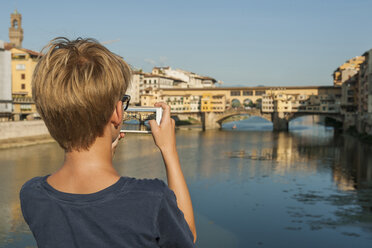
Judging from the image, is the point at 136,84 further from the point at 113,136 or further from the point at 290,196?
the point at 113,136

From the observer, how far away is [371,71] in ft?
102

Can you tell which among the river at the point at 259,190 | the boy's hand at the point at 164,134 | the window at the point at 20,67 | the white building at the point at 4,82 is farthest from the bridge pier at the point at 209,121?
the boy's hand at the point at 164,134

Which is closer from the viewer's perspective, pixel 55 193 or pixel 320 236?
pixel 55 193

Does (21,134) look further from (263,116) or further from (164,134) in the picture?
(164,134)

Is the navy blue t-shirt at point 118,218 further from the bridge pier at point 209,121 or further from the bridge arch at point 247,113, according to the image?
the bridge arch at point 247,113

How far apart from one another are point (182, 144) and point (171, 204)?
30.2 meters

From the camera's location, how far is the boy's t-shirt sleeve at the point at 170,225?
95 centimetres

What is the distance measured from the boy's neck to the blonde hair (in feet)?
0.07

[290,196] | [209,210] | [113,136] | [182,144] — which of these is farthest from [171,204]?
[182,144]

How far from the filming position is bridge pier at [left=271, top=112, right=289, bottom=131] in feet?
153

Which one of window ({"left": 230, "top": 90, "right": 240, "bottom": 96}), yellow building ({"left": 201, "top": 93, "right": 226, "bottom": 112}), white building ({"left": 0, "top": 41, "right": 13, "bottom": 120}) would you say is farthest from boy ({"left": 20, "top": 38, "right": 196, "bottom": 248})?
window ({"left": 230, "top": 90, "right": 240, "bottom": 96})

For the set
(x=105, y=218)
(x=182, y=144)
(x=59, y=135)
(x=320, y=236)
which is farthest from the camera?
(x=182, y=144)

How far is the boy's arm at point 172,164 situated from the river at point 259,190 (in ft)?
29.7

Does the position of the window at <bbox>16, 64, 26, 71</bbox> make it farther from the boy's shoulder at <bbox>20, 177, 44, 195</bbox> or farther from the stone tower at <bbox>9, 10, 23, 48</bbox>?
the boy's shoulder at <bbox>20, 177, 44, 195</bbox>
